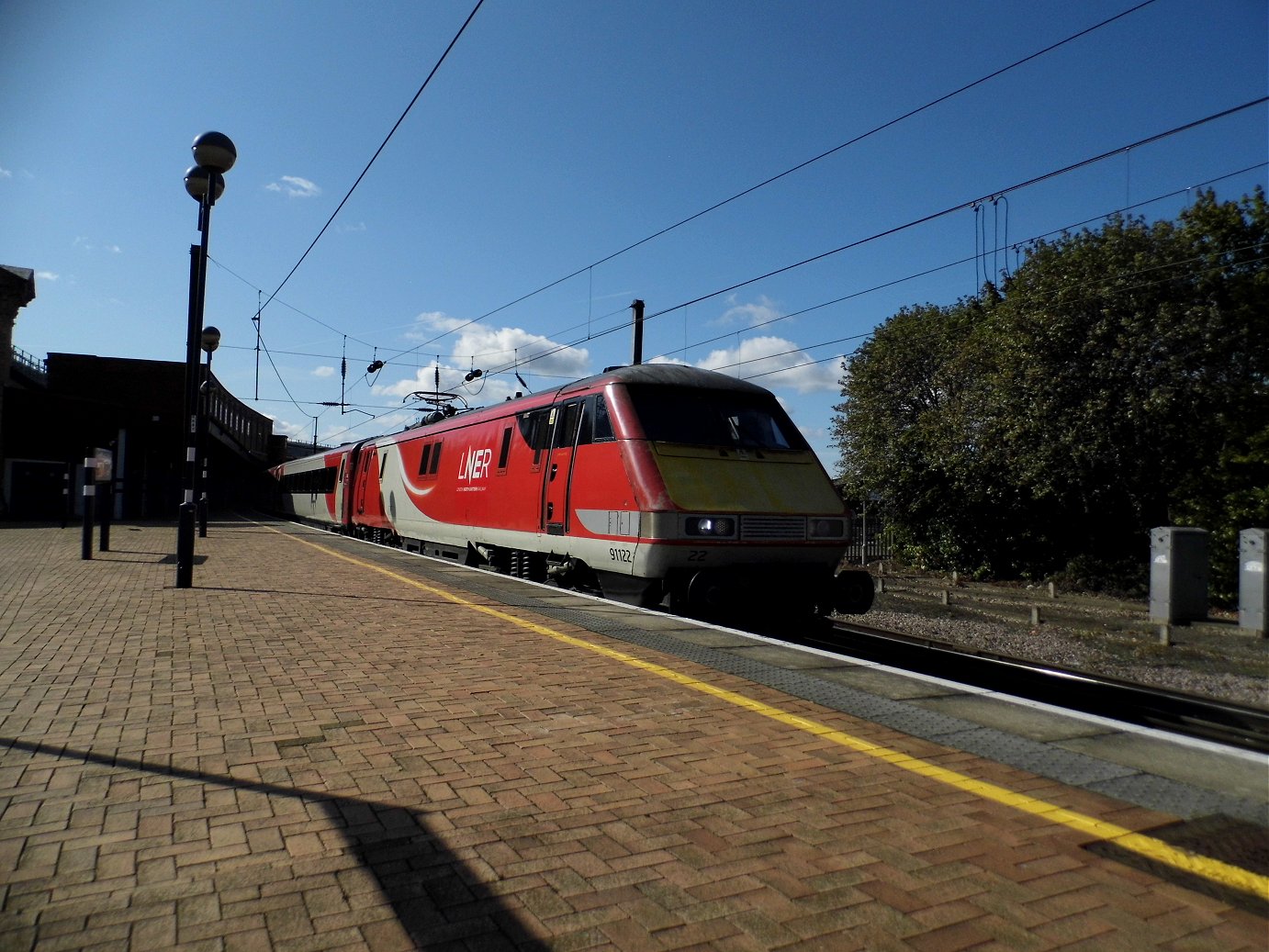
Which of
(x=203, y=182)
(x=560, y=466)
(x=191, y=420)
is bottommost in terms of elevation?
(x=560, y=466)

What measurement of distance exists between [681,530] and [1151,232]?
1693 cm

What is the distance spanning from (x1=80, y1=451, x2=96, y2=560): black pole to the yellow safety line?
12669mm

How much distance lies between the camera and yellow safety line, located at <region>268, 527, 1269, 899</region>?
3021 mm

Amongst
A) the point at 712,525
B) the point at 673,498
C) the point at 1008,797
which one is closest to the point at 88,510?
the point at 673,498

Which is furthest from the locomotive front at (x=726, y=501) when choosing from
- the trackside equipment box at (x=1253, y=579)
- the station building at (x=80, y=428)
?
the station building at (x=80, y=428)

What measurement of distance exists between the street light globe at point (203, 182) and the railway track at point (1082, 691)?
31.8 ft

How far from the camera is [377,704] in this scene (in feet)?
16.8

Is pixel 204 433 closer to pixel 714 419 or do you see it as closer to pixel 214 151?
pixel 214 151

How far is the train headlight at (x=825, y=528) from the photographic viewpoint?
9.40 meters

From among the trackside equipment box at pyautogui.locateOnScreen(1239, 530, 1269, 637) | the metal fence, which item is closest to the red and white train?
the trackside equipment box at pyautogui.locateOnScreen(1239, 530, 1269, 637)

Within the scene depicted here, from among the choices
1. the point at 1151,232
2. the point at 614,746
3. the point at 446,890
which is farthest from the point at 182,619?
the point at 1151,232

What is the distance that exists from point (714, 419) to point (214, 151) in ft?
24.5

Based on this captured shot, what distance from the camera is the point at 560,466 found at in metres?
10.8

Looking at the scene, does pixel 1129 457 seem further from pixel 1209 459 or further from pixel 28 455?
pixel 28 455
